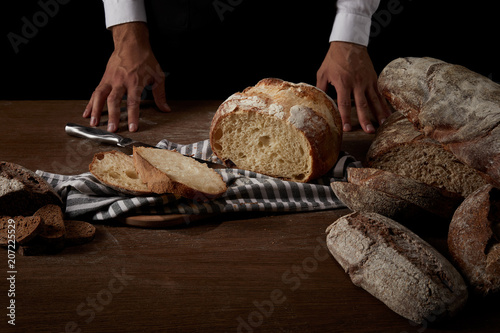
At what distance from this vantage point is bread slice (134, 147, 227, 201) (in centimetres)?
192

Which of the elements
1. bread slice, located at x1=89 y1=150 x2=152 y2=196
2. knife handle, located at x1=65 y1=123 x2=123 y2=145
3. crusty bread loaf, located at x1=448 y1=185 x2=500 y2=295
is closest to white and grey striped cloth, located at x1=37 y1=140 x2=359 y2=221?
bread slice, located at x1=89 y1=150 x2=152 y2=196

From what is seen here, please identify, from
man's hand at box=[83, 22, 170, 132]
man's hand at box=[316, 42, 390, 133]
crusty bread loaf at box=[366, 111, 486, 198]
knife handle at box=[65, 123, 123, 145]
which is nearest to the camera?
crusty bread loaf at box=[366, 111, 486, 198]

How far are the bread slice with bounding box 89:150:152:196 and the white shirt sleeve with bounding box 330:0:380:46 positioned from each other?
1.75 meters

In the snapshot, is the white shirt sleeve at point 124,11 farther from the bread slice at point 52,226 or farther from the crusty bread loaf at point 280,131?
the bread slice at point 52,226

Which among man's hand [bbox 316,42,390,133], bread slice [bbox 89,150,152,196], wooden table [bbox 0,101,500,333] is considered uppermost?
man's hand [bbox 316,42,390,133]

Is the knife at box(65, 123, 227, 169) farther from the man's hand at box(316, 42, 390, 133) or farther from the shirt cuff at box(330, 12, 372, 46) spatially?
the shirt cuff at box(330, 12, 372, 46)

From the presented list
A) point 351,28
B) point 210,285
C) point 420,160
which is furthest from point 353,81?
point 210,285

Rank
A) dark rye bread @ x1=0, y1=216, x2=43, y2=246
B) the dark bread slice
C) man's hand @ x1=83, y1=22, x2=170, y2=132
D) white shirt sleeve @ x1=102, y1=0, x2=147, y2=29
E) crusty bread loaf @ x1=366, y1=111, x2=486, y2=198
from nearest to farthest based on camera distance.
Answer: dark rye bread @ x1=0, y1=216, x2=43, y2=246
the dark bread slice
crusty bread loaf @ x1=366, y1=111, x2=486, y2=198
man's hand @ x1=83, y1=22, x2=170, y2=132
white shirt sleeve @ x1=102, y1=0, x2=147, y2=29

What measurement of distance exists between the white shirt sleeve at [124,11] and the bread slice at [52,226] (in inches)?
68.3

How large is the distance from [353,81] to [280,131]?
1095 mm

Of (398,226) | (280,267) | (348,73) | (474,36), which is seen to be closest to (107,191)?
(280,267)

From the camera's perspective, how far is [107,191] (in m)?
2.02

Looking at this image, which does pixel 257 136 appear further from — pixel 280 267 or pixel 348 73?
pixel 348 73

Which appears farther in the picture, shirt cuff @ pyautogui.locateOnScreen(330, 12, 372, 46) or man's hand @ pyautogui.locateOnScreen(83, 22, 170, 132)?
shirt cuff @ pyautogui.locateOnScreen(330, 12, 372, 46)
